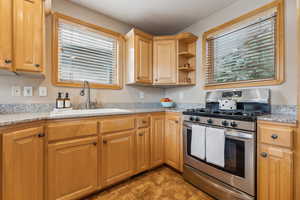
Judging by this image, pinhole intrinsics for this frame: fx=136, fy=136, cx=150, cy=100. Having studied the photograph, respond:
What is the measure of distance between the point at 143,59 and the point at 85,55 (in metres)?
0.94

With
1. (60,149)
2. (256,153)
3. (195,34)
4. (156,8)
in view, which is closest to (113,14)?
(156,8)

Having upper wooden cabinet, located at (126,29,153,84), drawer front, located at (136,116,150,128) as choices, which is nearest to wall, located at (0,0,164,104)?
upper wooden cabinet, located at (126,29,153,84)

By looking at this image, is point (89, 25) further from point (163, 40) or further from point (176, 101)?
point (176, 101)

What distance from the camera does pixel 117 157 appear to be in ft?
5.72

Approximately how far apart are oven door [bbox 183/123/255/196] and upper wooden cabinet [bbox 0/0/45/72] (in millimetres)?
2164

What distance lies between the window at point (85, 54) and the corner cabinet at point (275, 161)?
2.10 meters

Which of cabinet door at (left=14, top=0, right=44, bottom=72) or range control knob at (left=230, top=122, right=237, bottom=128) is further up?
cabinet door at (left=14, top=0, right=44, bottom=72)

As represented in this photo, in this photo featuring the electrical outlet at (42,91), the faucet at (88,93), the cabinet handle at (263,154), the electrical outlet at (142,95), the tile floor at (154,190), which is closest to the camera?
the cabinet handle at (263,154)

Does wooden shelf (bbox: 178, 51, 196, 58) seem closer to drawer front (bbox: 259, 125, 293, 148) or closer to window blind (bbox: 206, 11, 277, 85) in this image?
window blind (bbox: 206, 11, 277, 85)

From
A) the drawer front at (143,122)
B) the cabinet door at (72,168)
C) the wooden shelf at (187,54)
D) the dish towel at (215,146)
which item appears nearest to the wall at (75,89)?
the drawer front at (143,122)

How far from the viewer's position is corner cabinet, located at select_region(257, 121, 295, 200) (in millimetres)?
1122

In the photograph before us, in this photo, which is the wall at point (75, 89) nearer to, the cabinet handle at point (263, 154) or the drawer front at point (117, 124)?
the drawer front at point (117, 124)

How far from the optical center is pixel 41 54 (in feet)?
4.72

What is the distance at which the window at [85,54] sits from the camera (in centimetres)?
189
